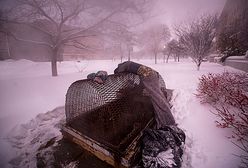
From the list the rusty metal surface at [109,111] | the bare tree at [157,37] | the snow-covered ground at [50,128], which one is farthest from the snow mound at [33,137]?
the bare tree at [157,37]

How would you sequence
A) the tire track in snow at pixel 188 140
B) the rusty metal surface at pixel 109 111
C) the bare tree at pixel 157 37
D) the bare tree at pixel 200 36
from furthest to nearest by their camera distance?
the bare tree at pixel 157 37, the bare tree at pixel 200 36, the rusty metal surface at pixel 109 111, the tire track in snow at pixel 188 140

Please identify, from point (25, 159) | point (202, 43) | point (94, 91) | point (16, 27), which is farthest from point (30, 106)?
point (202, 43)

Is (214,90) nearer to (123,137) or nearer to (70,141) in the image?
(123,137)

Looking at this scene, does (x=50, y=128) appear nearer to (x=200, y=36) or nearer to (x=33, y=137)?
(x=33, y=137)

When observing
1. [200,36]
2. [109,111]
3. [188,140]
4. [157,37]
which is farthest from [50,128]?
[157,37]

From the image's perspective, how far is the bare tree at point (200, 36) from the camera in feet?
38.6

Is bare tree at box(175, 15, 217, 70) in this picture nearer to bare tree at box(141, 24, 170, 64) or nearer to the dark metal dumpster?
the dark metal dumpster

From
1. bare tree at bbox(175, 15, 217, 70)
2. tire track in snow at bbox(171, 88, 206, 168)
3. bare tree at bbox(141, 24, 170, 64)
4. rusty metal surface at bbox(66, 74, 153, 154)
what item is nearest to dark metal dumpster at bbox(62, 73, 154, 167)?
rusty metal surface at bbox(66, 74, 153, 154)

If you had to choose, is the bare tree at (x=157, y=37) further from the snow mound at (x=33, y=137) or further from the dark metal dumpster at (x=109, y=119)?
the snow mound at (x=33, y=137)

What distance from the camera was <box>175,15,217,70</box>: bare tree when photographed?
11758 millimetres

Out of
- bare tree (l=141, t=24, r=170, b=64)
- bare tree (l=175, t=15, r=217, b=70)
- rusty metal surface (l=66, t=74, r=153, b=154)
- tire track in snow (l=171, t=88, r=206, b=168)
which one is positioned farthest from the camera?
bare tree (l=141, t=24, r=170, b=64)

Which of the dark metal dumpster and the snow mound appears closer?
the dark metal dumpster

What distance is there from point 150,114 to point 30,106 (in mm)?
4427

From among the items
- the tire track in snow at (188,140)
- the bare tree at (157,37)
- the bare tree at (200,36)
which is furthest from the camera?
the bare tree at (157,37)
